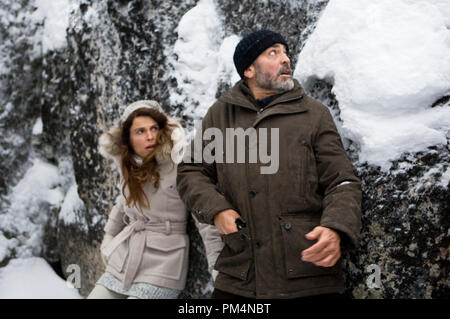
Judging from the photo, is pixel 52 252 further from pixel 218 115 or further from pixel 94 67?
pixel 218 115

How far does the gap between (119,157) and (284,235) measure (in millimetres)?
1499

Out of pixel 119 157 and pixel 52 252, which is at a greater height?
pixel 119 157

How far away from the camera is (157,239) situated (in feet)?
10.1

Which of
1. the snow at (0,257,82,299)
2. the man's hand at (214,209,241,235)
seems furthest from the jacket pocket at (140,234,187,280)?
the snow at (0,257,82,299)

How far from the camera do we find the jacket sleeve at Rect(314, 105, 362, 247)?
2.00 m

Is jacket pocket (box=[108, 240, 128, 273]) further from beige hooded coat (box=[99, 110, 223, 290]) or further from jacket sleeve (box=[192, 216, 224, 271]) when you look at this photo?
jacket sleeve (box=[192, 216, 224, 271])

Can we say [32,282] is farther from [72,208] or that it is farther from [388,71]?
[388,71]

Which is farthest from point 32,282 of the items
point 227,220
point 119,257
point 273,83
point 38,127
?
point 273,83

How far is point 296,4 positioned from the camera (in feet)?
9.89

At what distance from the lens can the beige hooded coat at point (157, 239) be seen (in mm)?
3035

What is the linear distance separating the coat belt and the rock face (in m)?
0.21

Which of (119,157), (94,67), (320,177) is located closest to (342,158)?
(320,177)

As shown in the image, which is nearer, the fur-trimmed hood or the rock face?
the rock face
